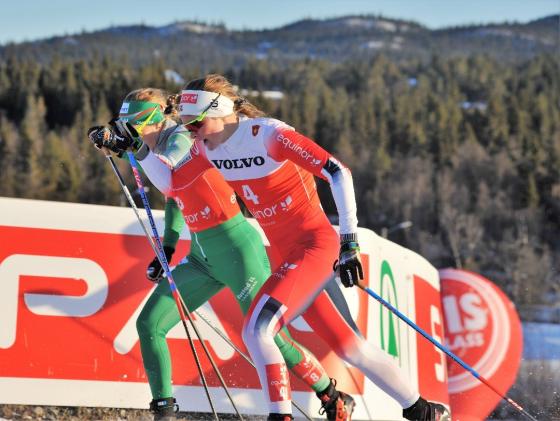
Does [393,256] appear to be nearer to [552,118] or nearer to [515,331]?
[515,331]

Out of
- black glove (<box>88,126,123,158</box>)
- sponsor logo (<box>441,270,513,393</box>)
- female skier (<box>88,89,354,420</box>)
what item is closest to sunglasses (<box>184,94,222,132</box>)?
female skier (<box>88,89,354,420</box>)

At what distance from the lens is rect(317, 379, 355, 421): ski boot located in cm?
565

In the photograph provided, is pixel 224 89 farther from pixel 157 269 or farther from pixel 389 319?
pixel 389 319

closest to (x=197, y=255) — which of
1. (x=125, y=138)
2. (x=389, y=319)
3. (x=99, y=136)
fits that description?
(x=125, y=138)

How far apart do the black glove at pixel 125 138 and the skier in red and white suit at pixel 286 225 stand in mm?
568

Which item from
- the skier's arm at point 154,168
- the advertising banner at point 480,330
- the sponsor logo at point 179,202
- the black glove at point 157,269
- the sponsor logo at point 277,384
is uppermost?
the skier's arm at point 154,168

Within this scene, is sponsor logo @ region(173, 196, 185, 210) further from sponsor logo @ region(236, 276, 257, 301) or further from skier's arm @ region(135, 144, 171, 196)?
sponsor logo @ region(236, 276, 257, 301)

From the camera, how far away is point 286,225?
17.3 ft

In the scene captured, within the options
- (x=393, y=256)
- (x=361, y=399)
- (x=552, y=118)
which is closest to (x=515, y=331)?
(x=393, y=256)

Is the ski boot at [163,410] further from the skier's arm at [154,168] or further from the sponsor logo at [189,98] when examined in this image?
the sponsor logo at [189,98]

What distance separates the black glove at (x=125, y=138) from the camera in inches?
226

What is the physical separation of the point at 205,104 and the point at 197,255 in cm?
107

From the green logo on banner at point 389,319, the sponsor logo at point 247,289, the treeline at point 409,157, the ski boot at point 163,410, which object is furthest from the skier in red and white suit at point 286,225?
the treeline at point 409,157

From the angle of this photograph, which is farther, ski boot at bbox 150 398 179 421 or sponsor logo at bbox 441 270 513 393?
sponsor logo at bbox 441 270 513 393
